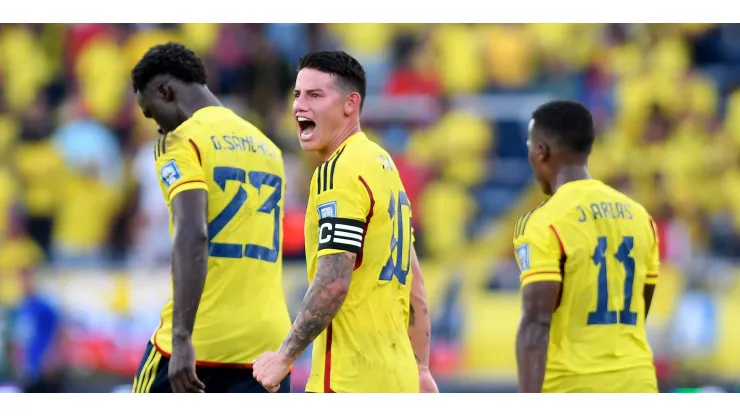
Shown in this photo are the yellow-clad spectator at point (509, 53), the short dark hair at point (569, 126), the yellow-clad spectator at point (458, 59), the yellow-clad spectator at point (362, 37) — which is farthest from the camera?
the yellow-clad spectator at point (362, 37)

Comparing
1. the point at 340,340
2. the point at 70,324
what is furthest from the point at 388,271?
the point at 70,324

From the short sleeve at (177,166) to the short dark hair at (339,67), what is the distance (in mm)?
734

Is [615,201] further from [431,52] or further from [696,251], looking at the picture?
[431,52]

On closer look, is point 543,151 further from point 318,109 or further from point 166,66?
point 166,66

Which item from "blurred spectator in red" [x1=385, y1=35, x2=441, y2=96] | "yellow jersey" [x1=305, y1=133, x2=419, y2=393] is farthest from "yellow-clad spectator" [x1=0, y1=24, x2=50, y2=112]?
"yellow jersey" [x1=305, y1=133, x2=419, y2=393]

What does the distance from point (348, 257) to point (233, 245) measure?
45.3 inches

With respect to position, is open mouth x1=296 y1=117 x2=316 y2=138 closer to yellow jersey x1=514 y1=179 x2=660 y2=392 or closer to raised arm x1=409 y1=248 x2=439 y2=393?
raised arm x1=409 y1=248 x2=439 y2=393

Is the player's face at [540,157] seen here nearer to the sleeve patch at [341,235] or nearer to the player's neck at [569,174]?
the player's neck at [569,174]

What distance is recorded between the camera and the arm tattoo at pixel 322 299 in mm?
4035

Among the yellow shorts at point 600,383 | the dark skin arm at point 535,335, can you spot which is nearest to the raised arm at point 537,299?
the dark skin arm at point 535,335

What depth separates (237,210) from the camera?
5.07 metres

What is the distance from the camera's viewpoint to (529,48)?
1323cm

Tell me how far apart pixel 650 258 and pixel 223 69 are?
332 inches

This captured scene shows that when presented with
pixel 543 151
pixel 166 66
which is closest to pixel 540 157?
pixel 543 151
